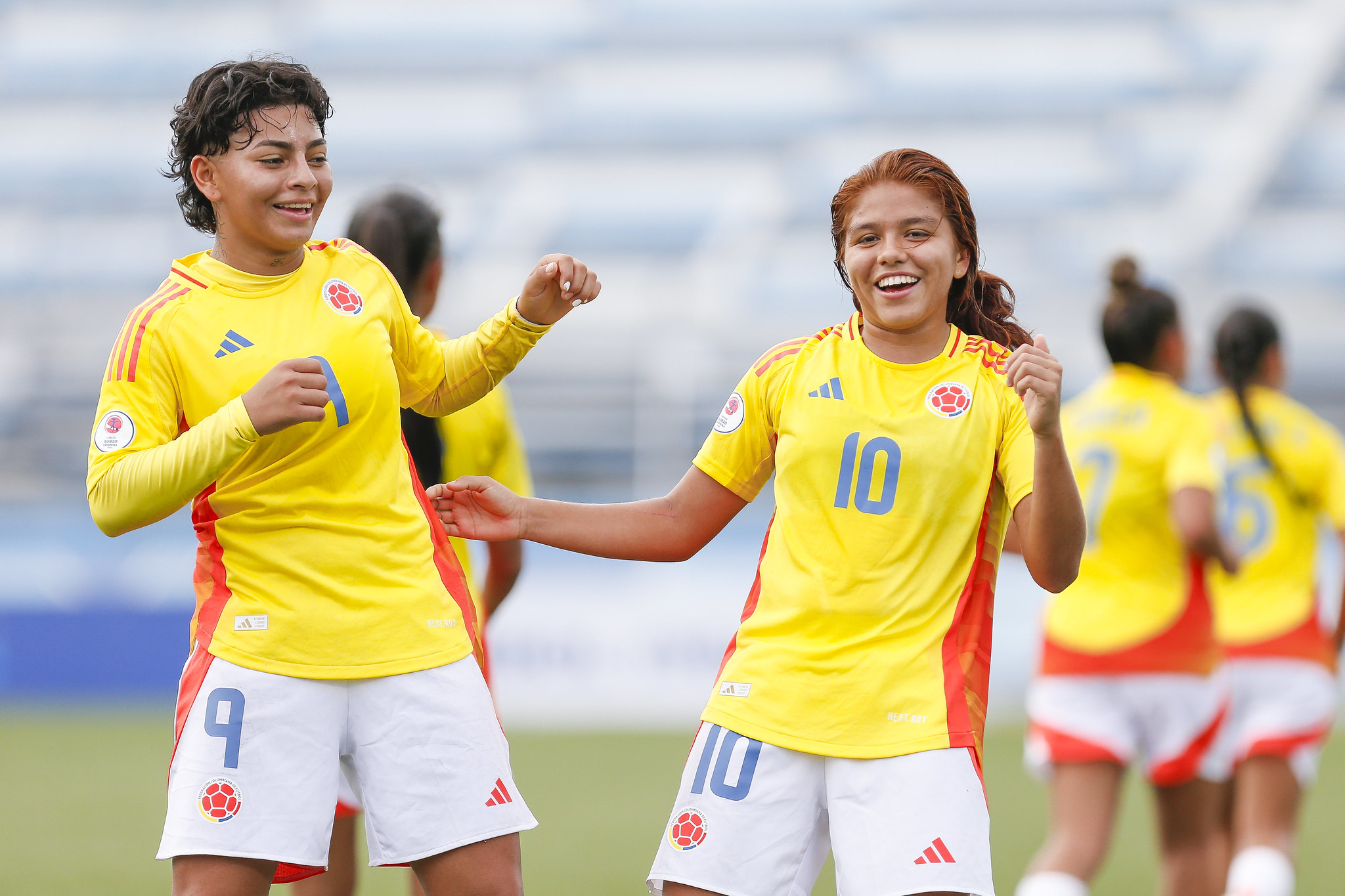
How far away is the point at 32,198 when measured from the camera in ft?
68.9

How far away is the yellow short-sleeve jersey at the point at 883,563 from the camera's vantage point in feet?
8.86

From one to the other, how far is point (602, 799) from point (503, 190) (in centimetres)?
1402

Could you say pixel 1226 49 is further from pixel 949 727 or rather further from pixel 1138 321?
pixel 949 727

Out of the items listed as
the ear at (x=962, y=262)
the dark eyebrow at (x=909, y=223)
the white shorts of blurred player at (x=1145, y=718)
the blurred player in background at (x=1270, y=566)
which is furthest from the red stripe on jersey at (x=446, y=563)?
the blurred player in background at (x=1270, y=566)

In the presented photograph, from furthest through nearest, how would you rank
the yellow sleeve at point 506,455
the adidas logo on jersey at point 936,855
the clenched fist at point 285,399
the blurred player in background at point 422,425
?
the yellow sleeve at point 506,455, the blurred player in background at point 422,425, the adidas logo on jersey at point 936,855, the clenched fist at point 285,399

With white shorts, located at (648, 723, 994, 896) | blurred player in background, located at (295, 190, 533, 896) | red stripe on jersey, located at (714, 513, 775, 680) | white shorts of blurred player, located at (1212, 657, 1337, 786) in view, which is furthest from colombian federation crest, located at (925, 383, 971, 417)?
white shorts of blurred player, located at (1212, 657, 1337, 786)

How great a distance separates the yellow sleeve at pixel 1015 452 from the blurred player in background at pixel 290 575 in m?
1.02

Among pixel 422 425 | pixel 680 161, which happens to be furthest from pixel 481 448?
pixel 680 161

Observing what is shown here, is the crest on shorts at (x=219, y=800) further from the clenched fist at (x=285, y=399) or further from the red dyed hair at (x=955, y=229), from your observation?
the red dyed hair at (x=955, y=229)

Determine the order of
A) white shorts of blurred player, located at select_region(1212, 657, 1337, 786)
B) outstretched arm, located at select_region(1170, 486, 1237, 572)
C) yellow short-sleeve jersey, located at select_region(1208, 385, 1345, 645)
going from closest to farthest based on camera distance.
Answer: outstretched arm, located at select_region(1170, 486, 1237, 572) → white shorts of blurred player, located at select_region(1212, 657, 1337, 786) → yellow short-sleeve jersey, located at select_region(1208, 385, 1345, 645)

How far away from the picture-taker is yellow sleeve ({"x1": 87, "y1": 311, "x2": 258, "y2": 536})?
249cm

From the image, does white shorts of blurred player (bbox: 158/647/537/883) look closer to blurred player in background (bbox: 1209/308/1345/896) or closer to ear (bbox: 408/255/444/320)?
ear (bbox: 408/255/444/320)

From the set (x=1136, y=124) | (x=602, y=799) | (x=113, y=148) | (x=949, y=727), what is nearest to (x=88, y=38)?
(x=113, y=148)

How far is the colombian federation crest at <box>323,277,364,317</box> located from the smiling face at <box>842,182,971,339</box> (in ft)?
2.96
